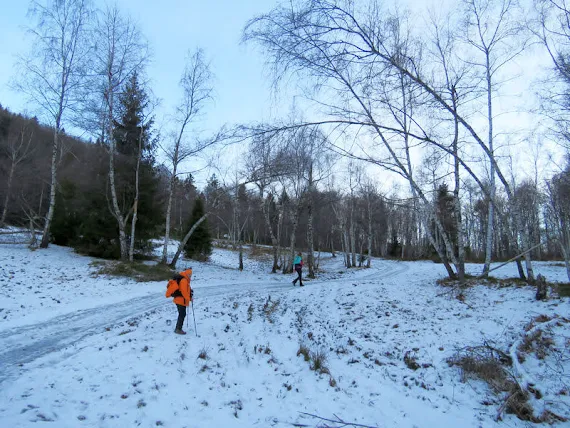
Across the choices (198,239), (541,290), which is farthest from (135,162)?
(541,290)

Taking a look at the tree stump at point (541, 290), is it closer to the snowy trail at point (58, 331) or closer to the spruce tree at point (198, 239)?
the snowy trail at point (58, 331)

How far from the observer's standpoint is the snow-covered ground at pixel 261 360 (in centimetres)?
418

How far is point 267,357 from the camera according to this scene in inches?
248

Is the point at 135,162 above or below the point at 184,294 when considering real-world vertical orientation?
above

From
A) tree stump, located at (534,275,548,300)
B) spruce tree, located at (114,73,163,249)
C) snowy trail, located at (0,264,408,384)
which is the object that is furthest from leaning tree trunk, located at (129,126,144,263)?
tree stump, located at (534,275,548,300)

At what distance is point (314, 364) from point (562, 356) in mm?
4512

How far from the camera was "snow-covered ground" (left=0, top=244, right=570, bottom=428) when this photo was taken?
165 inches

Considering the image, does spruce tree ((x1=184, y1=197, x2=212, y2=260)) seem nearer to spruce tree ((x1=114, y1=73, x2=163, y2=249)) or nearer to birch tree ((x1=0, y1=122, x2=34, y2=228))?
spruce tree ((x1=114, y1=73, x2=163, y2=249))

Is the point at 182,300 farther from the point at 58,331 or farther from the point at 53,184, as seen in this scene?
the point at 53,184

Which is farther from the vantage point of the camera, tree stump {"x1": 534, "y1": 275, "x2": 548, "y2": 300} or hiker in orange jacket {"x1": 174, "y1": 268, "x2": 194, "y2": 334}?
tree stump {"x1": 534, "y1": 275, "x2": 548, "y2": 300}

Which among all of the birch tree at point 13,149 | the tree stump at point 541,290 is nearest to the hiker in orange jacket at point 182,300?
the tree stump at point 541,290

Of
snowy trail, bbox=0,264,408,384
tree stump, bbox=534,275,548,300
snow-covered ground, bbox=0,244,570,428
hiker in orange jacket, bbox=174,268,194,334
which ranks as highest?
tree stump, bbox=534,275,548,300

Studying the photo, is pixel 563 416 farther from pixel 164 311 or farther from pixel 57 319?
pixel 57 319

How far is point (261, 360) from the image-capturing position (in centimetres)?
615
